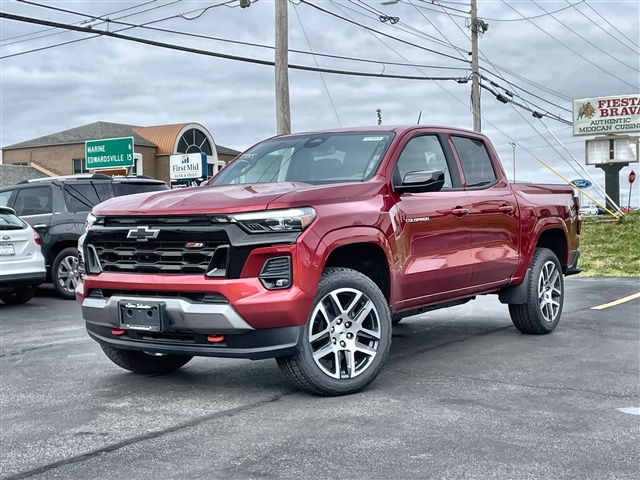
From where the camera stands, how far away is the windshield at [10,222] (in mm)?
12234

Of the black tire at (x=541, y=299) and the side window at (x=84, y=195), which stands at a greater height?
the side window at (x=84, y=195)

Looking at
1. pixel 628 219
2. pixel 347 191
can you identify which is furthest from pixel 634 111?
pixel 347 191

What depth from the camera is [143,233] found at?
559cm

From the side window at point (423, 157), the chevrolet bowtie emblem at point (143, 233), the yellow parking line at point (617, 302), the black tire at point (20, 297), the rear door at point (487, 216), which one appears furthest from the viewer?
the black tire at point (20, 297)

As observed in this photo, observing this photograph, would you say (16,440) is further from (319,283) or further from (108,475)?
(319,283)

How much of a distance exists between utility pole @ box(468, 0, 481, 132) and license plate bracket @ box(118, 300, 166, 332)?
27.7 meters

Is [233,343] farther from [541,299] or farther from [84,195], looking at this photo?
[84,195]

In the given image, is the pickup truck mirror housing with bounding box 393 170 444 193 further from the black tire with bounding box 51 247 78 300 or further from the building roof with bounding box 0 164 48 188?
the building roof with bounding box 0 164 48 188

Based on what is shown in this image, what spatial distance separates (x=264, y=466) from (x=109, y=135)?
61.3 meters

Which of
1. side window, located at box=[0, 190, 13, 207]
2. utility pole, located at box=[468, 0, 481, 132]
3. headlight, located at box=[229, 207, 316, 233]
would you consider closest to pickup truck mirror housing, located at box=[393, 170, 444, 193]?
headlight, located at box=[229, 207, 316, 233]

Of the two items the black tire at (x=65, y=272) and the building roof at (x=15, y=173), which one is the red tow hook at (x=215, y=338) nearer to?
the black tire at (x=65, y=272)

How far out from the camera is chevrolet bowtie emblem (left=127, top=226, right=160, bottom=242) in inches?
218

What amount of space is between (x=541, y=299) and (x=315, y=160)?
308cm

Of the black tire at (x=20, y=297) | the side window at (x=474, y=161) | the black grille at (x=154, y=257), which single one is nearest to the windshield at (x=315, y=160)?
the side window at (x=474, y=161)
